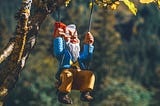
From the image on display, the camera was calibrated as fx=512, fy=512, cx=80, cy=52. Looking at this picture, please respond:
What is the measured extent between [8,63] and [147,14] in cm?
11475

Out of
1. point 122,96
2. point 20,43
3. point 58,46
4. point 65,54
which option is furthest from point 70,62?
point 122,96

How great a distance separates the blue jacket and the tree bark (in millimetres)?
309

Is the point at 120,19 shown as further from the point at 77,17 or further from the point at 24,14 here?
the point at 24,14

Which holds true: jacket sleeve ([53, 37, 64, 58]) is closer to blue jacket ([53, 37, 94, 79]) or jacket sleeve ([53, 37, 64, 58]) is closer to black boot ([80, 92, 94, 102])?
blue jacket ([53, 37, 94, 79])

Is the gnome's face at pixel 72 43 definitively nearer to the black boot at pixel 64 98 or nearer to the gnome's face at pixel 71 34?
the gnome's face at pixel 71 34

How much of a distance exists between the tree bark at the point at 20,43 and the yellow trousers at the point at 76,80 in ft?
1.96

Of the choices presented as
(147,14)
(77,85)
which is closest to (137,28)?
(147,14)

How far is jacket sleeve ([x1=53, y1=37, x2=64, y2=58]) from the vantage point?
6273mm

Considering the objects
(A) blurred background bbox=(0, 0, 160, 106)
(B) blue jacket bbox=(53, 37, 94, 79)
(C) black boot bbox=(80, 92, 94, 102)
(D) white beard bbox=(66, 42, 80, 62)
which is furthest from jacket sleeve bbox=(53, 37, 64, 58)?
(A) blurred background bbox=(0, 0, 160, 106)

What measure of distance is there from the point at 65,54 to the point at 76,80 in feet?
1.21

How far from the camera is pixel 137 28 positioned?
11475 centimetres

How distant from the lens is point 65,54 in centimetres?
652

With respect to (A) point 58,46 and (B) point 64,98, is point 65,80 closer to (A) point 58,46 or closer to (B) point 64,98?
(B) point 64,98

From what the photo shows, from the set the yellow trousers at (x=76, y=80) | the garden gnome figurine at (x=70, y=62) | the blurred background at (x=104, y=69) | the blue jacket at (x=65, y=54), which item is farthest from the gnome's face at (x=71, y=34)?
the blurred background at (x=104, y=69)
